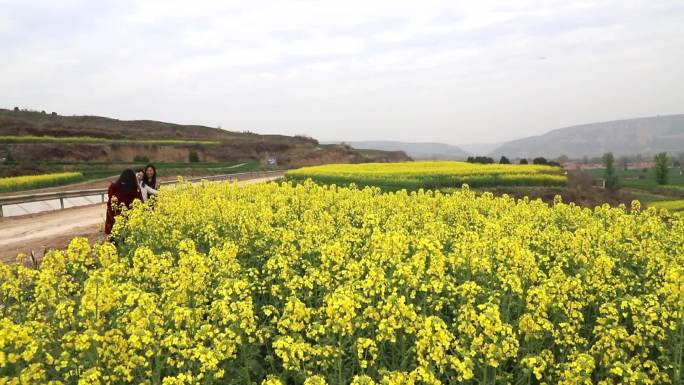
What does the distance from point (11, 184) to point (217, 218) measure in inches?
1181

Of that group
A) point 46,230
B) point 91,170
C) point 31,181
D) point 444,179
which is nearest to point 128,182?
point 46,230

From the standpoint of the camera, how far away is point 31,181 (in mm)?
36625

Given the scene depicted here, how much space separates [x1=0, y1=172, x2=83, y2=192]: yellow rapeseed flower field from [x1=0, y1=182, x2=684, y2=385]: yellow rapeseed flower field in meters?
30.2

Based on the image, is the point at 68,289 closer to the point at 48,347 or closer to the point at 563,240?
the point at 48,347

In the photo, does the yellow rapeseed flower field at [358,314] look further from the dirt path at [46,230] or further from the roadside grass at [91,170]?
the roadside grass at [91,170]

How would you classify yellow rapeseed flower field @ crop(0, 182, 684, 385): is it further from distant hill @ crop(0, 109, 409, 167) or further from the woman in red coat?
distant hill @ crop(0, 109, 409, 167)

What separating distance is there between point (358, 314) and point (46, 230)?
60.7ft

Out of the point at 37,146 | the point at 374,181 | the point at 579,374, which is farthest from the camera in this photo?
the point at 37,146

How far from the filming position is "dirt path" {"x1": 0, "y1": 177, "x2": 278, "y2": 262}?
54.1 feet

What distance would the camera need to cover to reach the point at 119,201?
575 inches

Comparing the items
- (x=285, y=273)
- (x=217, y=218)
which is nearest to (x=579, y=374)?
(x=285, y=273)

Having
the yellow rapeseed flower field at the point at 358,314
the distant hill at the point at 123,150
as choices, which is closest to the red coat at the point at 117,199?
the yellow rapeseed flower field at the point at 358,314

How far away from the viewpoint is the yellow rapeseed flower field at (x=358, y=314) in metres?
4.95

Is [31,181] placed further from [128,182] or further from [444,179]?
[444,179]
